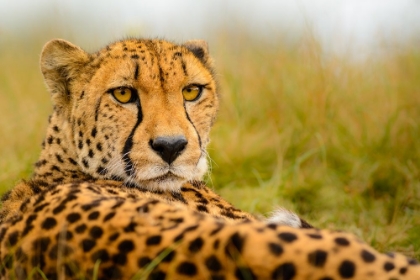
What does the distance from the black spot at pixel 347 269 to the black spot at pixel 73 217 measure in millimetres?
862

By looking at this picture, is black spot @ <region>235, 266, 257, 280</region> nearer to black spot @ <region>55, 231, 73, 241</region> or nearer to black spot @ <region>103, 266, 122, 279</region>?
black spot @ <region>103, 266, 122, 279</region>

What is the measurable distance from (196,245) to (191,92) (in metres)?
1.59

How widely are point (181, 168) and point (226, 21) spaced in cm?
411

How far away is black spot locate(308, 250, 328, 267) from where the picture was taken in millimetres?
2035

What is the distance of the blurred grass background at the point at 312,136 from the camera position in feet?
16.1

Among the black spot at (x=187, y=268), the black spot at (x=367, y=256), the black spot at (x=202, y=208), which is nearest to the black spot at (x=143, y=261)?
the black spot at (x=187, y=268)

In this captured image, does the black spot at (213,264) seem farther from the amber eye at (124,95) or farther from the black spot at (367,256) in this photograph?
the amber eye at (124,95)

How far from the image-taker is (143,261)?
2.17m

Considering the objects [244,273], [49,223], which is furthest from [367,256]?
[49,223]

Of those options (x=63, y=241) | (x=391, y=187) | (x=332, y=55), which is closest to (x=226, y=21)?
(x=332, y=55)

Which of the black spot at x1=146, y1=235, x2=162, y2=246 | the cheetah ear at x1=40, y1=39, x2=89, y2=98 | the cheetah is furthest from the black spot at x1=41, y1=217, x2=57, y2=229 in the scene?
the cheetah ear at x1=40, y1=39, x2=89, y2=98

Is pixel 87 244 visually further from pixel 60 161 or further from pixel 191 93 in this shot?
pixel 191 93

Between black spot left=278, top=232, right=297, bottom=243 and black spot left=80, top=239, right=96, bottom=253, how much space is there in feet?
1.94

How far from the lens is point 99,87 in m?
3.48
